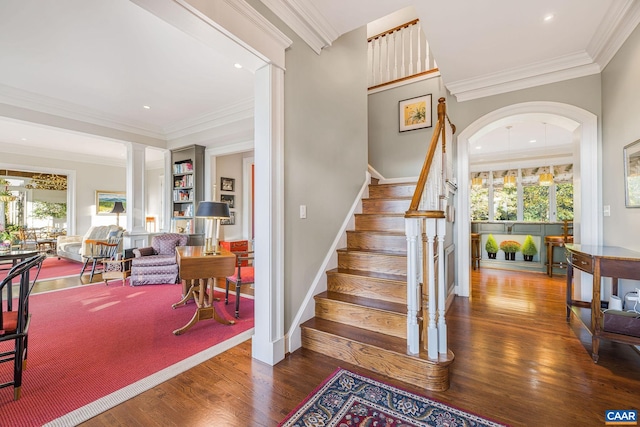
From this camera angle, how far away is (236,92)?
4.06 metres

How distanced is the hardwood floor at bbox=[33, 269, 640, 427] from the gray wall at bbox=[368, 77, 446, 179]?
2.53 meters

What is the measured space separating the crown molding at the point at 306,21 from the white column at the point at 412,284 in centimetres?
184

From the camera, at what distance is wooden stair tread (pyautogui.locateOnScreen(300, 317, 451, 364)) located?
1899 millimetres

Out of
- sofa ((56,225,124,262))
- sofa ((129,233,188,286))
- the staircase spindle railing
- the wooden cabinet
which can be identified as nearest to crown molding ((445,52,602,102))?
the staircase spindle railing

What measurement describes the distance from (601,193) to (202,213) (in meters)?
4.35

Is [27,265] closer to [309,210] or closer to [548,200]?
[309,210]

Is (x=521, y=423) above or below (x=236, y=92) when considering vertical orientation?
below

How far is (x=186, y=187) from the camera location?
5668 millimetres

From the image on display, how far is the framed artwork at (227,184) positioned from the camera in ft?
20.4

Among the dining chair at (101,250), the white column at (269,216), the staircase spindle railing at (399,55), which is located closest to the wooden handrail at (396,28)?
the staircase spindle railing at (399,55)

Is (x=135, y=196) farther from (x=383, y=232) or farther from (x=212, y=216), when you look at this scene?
(x=383, y=232)

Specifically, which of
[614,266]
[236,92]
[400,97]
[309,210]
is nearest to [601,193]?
[614,266]

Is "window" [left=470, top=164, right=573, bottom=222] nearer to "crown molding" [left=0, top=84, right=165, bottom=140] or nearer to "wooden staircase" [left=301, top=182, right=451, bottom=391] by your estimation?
"wooden staircase" [left=301, top=182, right=451, bottom=391]

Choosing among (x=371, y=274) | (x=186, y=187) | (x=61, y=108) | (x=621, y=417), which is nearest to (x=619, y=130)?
(x=621, y=417)
